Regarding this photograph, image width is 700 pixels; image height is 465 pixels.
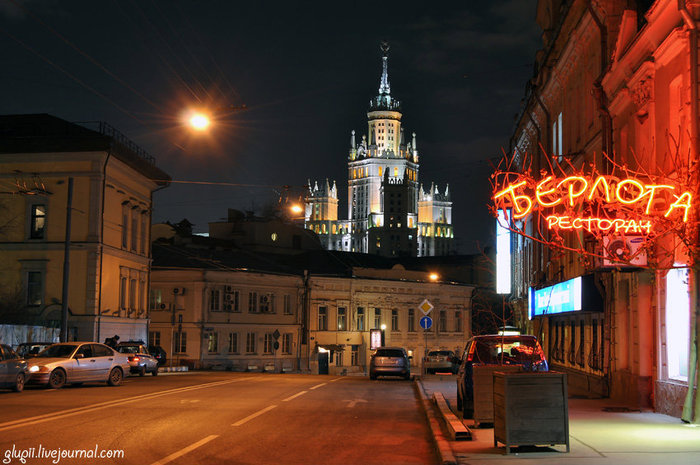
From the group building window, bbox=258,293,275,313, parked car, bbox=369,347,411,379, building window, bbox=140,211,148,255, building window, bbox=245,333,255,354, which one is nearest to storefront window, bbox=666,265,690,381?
parked car, bbox=369,347,411,379

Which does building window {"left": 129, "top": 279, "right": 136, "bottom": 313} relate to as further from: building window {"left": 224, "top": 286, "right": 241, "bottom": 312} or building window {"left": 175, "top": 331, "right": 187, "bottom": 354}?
building window {"left": 224, "top": 286, "right": 241, "bottom": 312}

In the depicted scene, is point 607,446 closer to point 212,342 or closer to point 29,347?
point 29,347

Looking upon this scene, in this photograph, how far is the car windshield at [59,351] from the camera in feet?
85.5

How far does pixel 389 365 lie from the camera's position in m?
37.4

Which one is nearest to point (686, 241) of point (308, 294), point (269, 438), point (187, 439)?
point (269, 438)

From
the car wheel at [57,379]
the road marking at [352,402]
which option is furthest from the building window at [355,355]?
the road marking at [352,402]

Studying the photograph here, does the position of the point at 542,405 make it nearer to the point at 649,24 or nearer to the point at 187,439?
the point at 187,439

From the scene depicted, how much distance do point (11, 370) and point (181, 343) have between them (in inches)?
1429

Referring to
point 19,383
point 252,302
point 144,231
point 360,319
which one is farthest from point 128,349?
point 360,319

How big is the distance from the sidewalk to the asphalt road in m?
0.86

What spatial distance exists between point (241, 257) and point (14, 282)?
25501 millimetres

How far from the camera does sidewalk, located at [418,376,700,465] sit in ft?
37.5

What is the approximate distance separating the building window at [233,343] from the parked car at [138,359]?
21.1 m

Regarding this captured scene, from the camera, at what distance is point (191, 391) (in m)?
24.0
